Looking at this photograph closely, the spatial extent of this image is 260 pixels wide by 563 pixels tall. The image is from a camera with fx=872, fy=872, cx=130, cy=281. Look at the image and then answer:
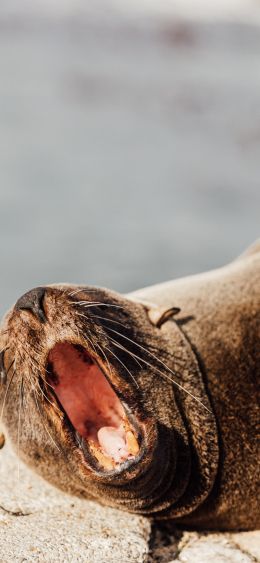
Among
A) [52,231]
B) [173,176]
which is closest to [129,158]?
[173,176]

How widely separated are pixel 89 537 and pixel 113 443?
43 centimetres

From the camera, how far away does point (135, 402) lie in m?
3.00

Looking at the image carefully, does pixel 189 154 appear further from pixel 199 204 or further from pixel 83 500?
pixel 83 500

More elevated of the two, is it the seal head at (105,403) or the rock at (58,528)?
the seal head at (105,403)

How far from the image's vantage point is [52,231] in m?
9.22

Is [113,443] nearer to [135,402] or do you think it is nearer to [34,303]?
[135,402]

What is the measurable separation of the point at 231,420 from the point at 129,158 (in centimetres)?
851

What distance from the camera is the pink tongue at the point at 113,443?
9.66 feet

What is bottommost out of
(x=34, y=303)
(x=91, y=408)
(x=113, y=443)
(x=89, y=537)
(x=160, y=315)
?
(x=89, y=537)

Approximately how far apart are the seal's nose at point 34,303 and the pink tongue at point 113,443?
450mm

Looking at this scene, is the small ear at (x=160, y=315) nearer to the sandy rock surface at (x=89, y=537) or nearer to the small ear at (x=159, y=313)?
the small ear at (x=159, y=313)

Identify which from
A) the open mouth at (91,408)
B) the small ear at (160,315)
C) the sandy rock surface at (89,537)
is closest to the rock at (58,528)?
the sandy rock surface at (89,537)

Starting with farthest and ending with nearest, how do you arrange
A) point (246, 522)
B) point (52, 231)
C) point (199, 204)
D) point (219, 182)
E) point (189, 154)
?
point (189, 154), point (219, 182), point (199, 204), point (52, 231), point (246, 522)

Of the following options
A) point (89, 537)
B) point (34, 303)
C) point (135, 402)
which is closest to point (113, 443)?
point (135, 402)
